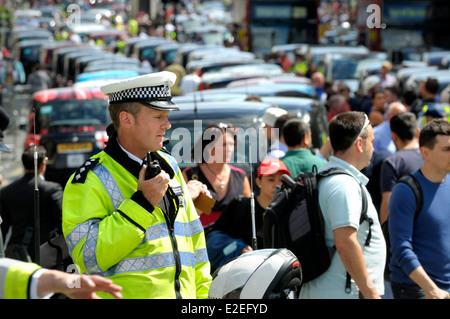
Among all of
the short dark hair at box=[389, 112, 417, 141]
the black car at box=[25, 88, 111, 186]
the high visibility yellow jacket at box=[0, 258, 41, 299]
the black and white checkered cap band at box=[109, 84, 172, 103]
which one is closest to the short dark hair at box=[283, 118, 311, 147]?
the short dark hair at box=[389, 112, 417, 141]

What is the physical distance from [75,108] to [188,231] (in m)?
10.6

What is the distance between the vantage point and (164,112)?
376 centimetres

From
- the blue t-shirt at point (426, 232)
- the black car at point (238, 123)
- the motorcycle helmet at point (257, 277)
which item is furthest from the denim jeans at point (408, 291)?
the motorcycle helmet at point (257, 277)

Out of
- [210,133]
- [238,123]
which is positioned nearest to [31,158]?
[210,133]

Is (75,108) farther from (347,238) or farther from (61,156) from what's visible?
(347,238)

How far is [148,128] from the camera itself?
374cm

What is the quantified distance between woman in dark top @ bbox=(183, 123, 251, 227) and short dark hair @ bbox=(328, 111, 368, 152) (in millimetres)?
1673

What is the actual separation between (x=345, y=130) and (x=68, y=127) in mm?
9363

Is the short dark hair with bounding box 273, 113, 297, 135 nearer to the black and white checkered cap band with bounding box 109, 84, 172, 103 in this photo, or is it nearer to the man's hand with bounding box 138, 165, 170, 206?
the black and white checkered cap band with bounding box 109, 84, 172, 103

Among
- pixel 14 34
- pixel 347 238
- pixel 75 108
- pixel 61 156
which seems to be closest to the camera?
pixel 347 238

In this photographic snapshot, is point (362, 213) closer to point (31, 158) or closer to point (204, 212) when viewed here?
point (204, 212)

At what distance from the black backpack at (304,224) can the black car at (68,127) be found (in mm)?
8117

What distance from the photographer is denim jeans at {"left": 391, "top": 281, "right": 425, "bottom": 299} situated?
562cm
